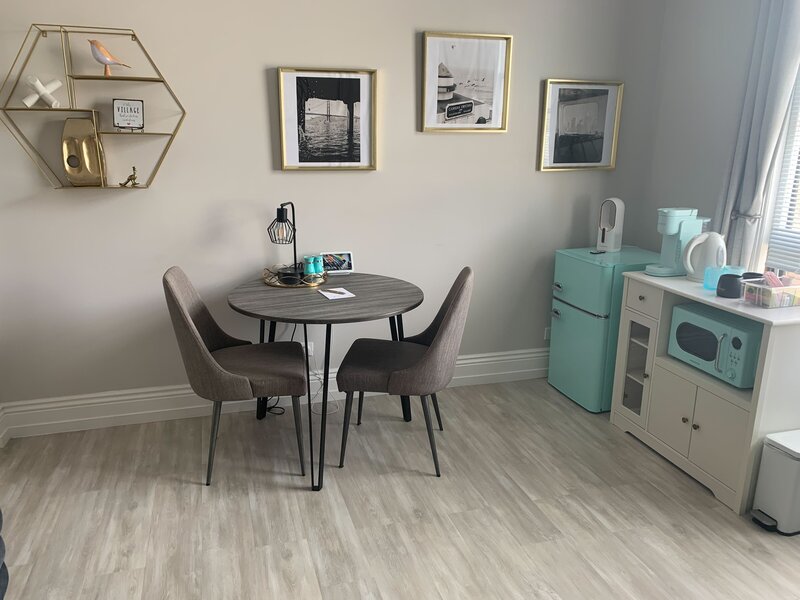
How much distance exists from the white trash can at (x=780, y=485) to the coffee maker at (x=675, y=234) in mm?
882

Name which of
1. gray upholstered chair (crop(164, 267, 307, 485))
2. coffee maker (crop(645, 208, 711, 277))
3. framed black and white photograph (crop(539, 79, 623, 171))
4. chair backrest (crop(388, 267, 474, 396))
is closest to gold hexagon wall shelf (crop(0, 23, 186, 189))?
gray upholstered chair (crop(164, 267, 307, 485))

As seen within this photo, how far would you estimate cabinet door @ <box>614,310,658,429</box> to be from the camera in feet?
9.52

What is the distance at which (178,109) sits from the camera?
287 cm

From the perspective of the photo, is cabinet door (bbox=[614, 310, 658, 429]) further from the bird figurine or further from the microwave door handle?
the bird figurine

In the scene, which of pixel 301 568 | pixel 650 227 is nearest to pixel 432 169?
pixel 650 227

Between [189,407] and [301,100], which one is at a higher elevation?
[301,100]

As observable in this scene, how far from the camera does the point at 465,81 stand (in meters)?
3.22

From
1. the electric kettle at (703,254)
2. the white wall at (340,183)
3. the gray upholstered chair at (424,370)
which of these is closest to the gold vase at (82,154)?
the white wall at (340,183)

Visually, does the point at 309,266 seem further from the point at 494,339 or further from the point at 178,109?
the point at 494,339

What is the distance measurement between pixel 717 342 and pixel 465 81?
5.89ft

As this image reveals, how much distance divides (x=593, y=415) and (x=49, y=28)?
3207mm

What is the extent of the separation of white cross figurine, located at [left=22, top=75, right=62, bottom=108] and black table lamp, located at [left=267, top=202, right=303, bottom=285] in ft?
3.51

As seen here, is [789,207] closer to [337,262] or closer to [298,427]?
[337,262]

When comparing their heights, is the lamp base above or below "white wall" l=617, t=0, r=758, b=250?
below
